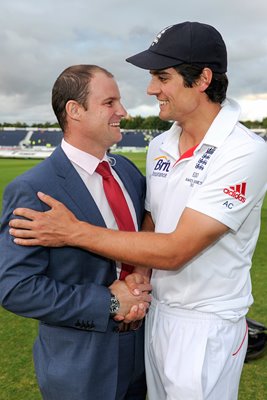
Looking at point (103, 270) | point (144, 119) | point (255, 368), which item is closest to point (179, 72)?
point (103, 270)

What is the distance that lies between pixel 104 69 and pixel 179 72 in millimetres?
414

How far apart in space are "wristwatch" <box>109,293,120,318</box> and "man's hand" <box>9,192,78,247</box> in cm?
36

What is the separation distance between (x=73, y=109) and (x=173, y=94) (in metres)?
0.51

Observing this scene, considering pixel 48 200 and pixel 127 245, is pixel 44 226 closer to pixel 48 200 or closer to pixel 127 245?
pixel 48 200

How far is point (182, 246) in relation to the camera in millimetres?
2211

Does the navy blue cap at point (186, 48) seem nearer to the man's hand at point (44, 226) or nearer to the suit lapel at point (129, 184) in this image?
the suit lapel at point (129, 184)

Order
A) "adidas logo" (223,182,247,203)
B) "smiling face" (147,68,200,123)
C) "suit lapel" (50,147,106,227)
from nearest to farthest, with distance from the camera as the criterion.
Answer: "adidas logo" (223,182,247,203), "suit lapel" (50,147,106,227), "smiling face" (147,68,200,123)

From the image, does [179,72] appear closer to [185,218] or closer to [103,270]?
[185,218]

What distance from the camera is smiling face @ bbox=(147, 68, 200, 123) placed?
2457mm

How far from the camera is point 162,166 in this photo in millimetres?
2684

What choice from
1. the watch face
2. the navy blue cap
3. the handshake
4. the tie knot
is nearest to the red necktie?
the tie knot

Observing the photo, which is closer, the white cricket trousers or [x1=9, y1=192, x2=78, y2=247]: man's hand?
[x1=9, y1=192, x2=78, y2=247]: man's hand

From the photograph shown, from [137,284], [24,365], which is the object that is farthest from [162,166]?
[24,365]

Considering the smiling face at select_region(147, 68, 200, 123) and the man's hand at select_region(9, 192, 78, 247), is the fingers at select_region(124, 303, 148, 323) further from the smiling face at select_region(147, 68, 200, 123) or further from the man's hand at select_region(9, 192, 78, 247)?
the smiling face at select_region(147, 68, 200, 123)
